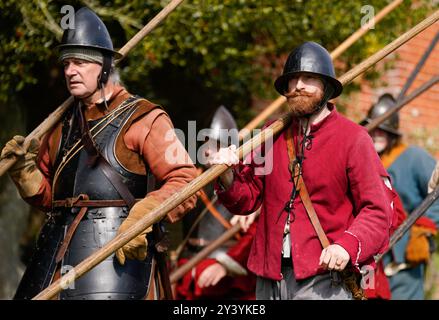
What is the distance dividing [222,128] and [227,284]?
1193 millimetres

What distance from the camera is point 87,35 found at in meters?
5.07

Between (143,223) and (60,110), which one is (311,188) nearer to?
(143,223)

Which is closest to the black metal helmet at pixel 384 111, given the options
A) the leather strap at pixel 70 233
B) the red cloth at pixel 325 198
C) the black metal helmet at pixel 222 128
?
the black metal helmet at pixel 222 128

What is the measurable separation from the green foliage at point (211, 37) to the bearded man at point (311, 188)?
7.94 ft

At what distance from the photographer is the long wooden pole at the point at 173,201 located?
439cm

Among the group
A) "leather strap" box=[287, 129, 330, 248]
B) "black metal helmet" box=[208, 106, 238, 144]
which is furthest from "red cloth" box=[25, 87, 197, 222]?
"black metal helmet" box=[208, 106, 238, 144]

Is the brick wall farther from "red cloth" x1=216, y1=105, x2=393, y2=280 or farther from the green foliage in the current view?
"red cloth" x1=216, y1=105, x2=393, y2=280

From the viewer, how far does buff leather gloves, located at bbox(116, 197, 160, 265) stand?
4723 millimetres

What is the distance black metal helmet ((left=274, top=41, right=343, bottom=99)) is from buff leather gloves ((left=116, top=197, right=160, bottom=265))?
89cm

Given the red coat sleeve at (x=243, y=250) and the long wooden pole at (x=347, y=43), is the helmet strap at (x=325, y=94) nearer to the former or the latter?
the long wooden pole at (x=347, y=43)

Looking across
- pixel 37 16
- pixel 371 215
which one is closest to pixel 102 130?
pixel 371 215

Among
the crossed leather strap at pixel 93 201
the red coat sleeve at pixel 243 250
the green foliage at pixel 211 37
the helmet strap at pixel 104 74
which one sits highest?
the green foliage at pixel 211 37

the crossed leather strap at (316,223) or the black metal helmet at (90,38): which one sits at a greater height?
the black metal helmet at (90,38)

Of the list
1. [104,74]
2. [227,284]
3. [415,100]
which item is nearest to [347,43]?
[227,284]
